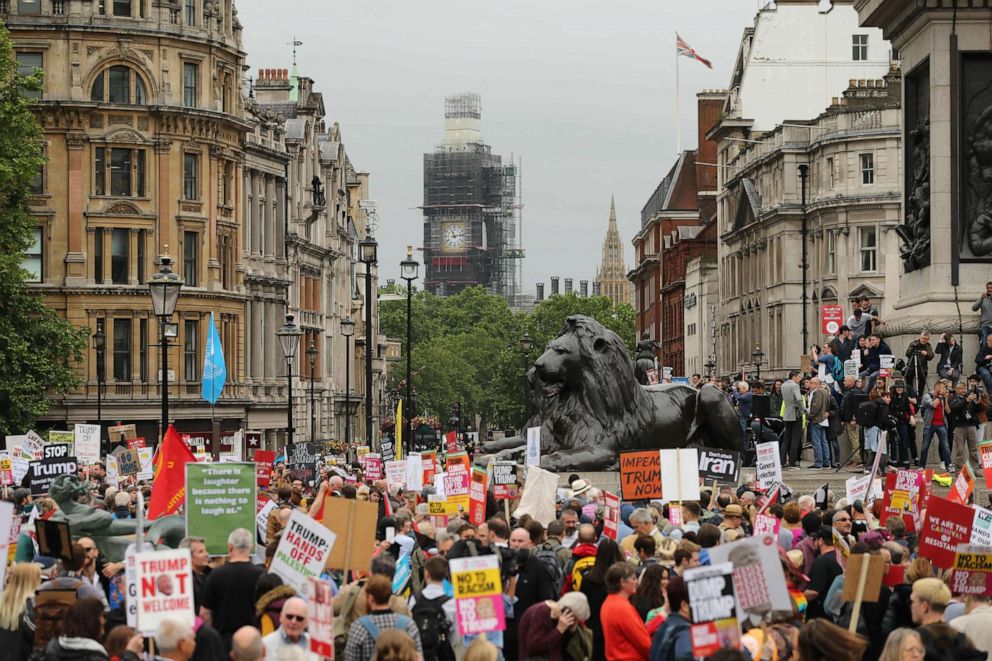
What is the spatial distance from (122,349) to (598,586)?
187 ft

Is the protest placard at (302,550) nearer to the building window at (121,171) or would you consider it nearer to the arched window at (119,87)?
the arched window at (119,87)

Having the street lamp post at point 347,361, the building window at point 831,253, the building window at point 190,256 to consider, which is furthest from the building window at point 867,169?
the building window at point 190,256

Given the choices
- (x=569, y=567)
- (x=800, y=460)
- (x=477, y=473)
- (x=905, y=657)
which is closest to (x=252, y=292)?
(x=800, y=460)

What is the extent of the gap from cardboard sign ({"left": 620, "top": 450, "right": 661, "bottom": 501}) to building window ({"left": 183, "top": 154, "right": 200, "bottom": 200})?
172ft

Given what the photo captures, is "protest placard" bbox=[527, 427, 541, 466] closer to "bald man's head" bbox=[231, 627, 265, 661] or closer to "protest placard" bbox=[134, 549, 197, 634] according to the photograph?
"protest placard" bbox=[134, 549, 197, 634]

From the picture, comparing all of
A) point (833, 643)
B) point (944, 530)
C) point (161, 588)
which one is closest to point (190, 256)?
point (944, 530)

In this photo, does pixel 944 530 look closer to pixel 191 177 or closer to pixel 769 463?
pixel 769 463

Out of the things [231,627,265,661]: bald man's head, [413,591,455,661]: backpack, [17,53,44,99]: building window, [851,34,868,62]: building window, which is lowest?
[413,591,455,661]: backpack

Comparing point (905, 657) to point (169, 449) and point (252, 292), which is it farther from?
point (252, 292)

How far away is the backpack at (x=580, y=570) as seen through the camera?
15.4m

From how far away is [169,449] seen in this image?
19.6 m

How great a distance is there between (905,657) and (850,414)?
20.7 m

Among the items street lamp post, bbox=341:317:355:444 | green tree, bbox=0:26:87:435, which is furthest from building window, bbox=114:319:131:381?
green tree, bbox=0:26:87:435

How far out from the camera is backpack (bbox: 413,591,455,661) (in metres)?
13.8
